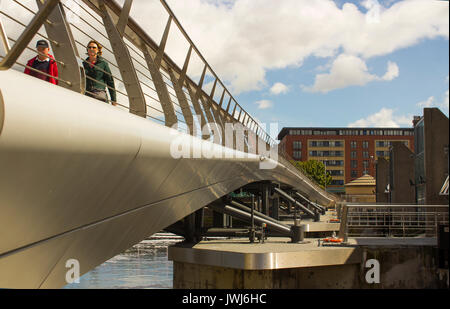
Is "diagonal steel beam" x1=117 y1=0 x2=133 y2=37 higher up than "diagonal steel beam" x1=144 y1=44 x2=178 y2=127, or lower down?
higher up

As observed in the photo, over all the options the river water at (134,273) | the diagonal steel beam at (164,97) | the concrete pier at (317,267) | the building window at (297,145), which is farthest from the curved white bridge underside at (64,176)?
the building window at (297,145)

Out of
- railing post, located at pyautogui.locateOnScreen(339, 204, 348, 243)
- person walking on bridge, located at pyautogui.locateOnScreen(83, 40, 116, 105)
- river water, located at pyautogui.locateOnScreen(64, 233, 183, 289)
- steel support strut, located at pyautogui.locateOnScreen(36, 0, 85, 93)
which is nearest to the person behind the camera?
steel support strut, located at pyautogui.locateOnScreen(36, 0, 85, 93)

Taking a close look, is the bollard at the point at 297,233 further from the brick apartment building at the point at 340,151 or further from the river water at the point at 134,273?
the brick apartment building at the point at 340,151

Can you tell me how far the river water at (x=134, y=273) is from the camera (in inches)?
1070

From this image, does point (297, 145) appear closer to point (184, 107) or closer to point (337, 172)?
point (337, 172)

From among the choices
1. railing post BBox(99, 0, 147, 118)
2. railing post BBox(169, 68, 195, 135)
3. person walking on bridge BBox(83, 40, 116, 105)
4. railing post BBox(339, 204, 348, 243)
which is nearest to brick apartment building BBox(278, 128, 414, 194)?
railing post BBox(339, 204, 348, 243)

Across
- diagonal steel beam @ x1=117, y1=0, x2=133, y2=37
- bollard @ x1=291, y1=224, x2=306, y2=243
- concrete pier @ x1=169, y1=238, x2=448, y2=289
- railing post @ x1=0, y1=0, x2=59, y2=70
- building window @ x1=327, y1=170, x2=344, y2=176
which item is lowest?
concrete pier @ x1=169, y1=238, x2=448, y2=289

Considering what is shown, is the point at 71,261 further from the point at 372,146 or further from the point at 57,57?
the point at 372,146

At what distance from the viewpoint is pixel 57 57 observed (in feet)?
12.1

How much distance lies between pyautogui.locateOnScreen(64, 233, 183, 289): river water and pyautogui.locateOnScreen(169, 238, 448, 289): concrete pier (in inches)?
476

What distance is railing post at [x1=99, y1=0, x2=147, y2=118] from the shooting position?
16.9 feet

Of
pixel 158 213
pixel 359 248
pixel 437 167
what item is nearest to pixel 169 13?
pixel 158 213

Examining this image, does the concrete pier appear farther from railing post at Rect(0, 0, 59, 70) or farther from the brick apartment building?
the brick apartment building

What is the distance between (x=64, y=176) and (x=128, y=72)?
267 cm
